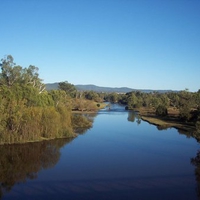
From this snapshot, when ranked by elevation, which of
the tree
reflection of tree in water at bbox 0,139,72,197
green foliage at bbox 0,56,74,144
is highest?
the tree

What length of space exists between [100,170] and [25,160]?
8.89 m

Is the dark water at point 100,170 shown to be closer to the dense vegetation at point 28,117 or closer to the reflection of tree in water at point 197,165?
the reflection of tree in water at point 197,165

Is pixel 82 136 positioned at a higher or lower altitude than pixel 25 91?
lower

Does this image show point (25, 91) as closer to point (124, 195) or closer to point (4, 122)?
point (4, 122)

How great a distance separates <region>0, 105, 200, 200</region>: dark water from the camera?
21.1 m

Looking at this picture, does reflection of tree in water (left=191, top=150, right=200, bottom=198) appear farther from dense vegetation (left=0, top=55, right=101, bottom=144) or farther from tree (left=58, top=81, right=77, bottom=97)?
tree (left=58, top=81, right=77, bottom=97)

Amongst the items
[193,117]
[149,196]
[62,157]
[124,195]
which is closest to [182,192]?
[149,196]

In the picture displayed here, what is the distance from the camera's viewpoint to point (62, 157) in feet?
104

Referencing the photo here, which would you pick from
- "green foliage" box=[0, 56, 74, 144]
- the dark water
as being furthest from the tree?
the dark water

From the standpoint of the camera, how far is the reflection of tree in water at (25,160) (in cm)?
2424

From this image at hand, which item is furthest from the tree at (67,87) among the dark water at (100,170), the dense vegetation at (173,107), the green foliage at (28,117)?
the dark water at (100,170)

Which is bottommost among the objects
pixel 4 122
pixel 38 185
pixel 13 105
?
pixel 38 185

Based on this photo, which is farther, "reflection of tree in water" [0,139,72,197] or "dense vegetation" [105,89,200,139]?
"dense vegetation" [105,89,200,139]

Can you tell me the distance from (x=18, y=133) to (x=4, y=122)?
8.38 ft
